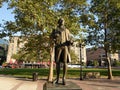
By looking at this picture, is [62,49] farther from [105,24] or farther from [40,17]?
[105,24]

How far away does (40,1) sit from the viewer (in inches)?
1074

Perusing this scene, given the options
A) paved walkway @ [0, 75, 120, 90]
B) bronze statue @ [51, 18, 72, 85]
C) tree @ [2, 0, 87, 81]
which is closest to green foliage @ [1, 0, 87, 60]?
tree @ [2, 0, 87, 81]

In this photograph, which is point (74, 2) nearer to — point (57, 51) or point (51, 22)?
point (51, 22)

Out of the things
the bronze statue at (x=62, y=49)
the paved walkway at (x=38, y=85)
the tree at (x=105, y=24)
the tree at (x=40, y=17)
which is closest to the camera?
the bronze statue at (x=62, y=49)

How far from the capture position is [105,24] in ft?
109

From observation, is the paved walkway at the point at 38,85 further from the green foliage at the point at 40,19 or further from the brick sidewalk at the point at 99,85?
the green foliage at the point at 40,19

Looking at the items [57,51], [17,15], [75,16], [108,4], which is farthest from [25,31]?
[57,51]

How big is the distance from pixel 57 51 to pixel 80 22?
21162 millimetres

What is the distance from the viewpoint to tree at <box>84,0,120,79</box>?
104 ft

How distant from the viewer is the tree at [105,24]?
31.8 meters

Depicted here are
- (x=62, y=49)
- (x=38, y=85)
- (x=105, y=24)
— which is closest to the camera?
(x=62, y=49)

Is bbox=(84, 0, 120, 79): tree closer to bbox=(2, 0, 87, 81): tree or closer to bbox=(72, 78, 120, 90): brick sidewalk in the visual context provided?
bbox=(2, 0, 87, 81): tree

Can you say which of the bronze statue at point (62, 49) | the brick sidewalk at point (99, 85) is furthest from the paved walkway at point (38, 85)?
the bronze statue at point (62, 49)

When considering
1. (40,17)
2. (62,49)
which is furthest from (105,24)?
(62,49)
